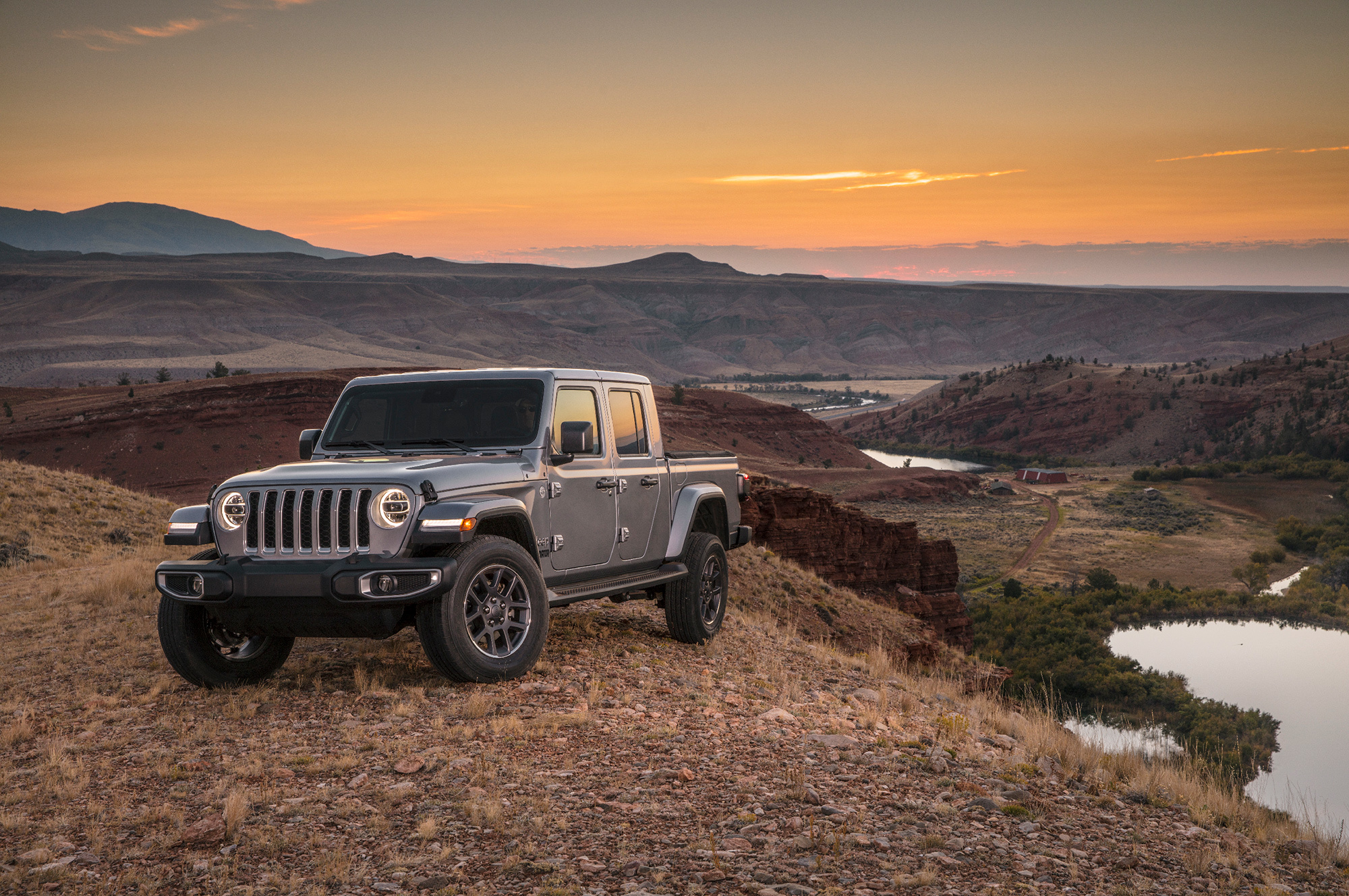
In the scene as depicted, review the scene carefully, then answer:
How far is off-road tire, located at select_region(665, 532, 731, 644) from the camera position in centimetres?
968

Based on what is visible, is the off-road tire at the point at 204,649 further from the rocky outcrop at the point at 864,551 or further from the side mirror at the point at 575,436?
the rocky outcrop at the point at 864,551

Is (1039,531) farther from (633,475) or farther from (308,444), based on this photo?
(308,444)

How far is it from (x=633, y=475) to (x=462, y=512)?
232 cm

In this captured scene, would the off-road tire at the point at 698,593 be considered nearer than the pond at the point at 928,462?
Yes

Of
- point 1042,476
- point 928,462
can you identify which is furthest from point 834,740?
point 928,462

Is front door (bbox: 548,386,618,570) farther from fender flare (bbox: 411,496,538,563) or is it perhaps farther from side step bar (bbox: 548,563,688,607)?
fender flare (bbox: 411,496,538,563)

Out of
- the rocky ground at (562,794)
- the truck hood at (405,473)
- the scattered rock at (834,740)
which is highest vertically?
the truck hood at (405,473)

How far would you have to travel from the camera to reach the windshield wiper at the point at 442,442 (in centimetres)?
781

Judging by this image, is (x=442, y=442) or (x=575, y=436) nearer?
(x=575, y=436)

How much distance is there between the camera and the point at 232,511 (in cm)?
708

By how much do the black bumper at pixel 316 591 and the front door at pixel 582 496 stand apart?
4.23ft

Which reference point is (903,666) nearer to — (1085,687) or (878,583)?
(878,583)

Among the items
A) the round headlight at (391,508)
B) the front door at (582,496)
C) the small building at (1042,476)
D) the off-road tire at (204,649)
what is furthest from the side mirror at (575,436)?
the small building at (1042,476)

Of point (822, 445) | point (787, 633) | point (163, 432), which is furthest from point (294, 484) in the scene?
point (822, 445)
